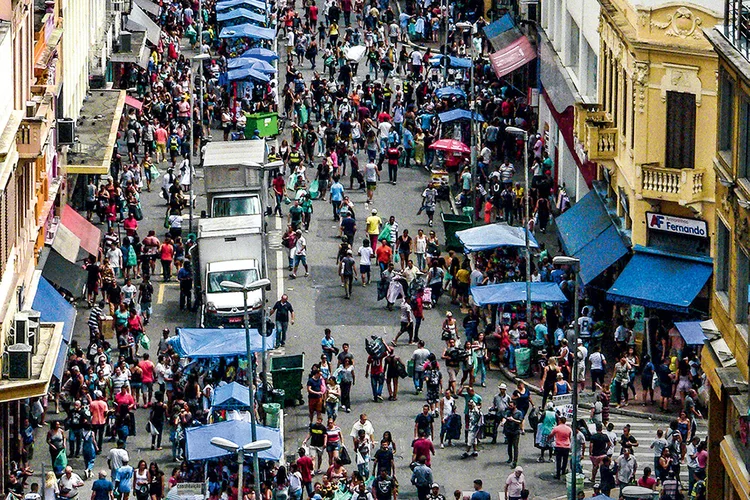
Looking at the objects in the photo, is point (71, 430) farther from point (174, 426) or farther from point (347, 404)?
point (347, 404)

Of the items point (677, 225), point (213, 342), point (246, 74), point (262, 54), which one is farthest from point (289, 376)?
point (262, 54)

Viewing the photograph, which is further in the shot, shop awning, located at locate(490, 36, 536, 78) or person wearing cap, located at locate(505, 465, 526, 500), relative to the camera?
shop awning, located at locate(490, 36, 536, 78)

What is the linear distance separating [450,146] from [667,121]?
19.0 metres

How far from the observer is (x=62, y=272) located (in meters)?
70.2

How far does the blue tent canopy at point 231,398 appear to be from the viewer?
61250 mm

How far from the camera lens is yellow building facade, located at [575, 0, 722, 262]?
67625mm

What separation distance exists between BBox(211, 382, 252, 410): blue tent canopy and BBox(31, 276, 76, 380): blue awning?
4978 mm

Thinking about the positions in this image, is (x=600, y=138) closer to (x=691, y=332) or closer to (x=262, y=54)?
(x=691, y=332)

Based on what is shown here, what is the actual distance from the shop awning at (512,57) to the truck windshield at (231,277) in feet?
77.6

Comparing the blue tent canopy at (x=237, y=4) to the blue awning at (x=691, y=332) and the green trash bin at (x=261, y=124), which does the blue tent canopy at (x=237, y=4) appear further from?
the blue awning at (x=691, y=332)

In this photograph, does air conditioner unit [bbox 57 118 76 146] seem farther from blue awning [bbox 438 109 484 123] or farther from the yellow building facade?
blue awning [bbox 438 109 484 123]

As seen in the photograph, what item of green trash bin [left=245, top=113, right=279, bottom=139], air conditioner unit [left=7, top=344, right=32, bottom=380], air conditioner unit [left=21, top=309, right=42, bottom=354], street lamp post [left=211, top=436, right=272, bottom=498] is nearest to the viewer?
street lamp post [left=211, top=436, right=272, bottom=498]

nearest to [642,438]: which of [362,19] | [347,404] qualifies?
[347,404]

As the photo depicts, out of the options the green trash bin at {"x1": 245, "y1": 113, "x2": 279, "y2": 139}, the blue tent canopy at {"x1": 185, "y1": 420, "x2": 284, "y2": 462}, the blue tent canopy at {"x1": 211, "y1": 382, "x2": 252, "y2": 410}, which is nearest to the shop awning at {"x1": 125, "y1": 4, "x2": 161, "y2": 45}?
→ the green trash bin at {"x1": 245, "y1": 113, "x2": 279, "y2": 139}
